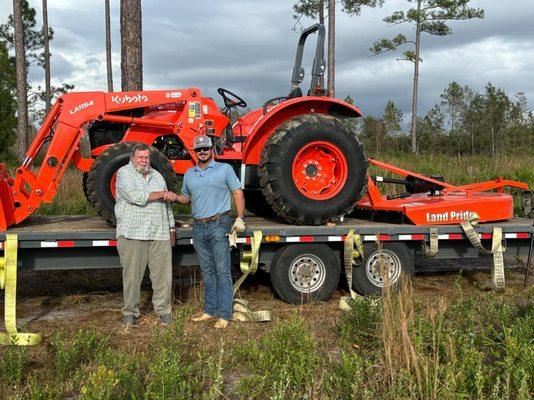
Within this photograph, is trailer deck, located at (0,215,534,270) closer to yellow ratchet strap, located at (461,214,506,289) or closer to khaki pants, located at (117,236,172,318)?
yellow ratchet strap, located at (461,214,506,289)

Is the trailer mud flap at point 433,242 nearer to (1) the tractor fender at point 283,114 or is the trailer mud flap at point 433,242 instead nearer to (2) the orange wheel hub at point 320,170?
(2) the orange wheel hub at point 320,170

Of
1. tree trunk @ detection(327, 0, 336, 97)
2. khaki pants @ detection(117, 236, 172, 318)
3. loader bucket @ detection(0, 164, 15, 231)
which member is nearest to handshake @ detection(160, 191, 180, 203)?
khaki pants @ detection(117, 236, 172, 318)

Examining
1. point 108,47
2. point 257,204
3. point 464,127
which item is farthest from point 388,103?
point 257,204

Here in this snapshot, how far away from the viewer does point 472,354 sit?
Result: 382 centimetres

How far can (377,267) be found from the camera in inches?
258

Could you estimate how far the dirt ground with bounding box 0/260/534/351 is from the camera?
5.32 metres

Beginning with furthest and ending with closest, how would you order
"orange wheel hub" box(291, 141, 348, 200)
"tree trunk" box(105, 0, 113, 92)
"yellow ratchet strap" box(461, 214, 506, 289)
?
"tree trunk" box(105, 0, 113, 92), "yellow ratchet strap" box(461, 214, 506, 289), "orange wheel hub" box(291, 141, 348, 200)

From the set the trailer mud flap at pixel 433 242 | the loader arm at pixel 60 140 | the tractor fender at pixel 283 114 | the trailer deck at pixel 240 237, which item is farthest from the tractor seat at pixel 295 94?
the trailer mud flap at pixel 433 242

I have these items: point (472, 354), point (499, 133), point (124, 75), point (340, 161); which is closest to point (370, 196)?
point (340, 161)

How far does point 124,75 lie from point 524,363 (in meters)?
7.94

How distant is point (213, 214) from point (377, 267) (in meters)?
2.12

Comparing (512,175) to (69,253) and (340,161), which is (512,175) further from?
(69,253)

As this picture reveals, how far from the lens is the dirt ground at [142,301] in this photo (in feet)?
17.5

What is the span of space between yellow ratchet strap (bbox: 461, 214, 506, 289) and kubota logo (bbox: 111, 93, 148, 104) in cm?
387
